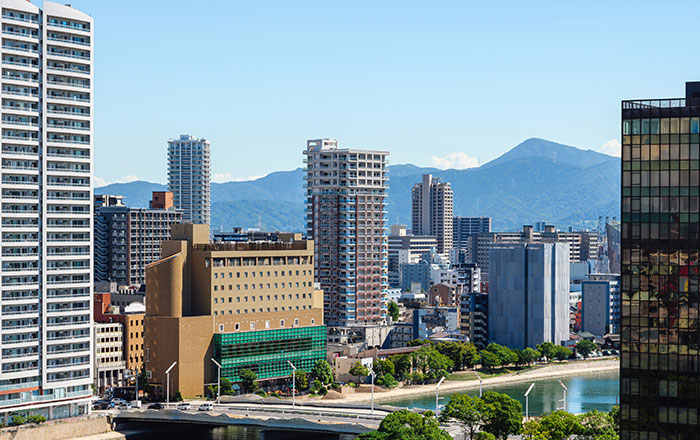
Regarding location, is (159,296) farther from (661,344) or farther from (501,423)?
(661,344)

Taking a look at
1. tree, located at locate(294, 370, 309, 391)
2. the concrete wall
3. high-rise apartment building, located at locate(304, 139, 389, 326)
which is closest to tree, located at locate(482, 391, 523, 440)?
the concrete wall

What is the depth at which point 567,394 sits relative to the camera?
164875 mm

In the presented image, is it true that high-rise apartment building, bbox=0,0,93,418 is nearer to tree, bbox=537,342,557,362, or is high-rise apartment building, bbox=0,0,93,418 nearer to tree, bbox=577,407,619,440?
tree, bbox=577,407,619,440

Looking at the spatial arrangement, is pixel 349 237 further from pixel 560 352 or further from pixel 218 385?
pixel 218 385

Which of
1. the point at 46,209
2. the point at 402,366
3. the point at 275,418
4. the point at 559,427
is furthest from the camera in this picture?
the point at 402,366

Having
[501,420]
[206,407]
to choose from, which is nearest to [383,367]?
[206,407]

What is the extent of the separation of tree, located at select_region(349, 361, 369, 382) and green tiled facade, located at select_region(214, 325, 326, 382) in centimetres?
827

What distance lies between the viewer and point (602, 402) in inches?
6166

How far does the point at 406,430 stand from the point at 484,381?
83271 mm

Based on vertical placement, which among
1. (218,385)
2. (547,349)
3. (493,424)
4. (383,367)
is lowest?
(547,349)

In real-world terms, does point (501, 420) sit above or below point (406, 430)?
below

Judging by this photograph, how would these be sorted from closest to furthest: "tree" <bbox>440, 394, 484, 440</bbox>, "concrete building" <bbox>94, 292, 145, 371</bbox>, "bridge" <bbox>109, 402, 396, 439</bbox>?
"tree" <bbox>440, 394, 484, 440</bbox>
"bridge" <bbox>109, 402, 396, 439</bbox>
"concrete building" <bbox>94, 292, 145, 371</bbox>

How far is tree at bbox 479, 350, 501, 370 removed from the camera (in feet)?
603

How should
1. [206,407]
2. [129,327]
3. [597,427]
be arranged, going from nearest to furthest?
[597,427] → [206,407] → [129,327]
